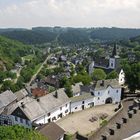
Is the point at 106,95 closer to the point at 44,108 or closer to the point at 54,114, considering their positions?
the point at 54,114

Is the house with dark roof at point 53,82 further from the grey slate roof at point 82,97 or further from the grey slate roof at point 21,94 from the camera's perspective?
the grey slate roof at point 82,97

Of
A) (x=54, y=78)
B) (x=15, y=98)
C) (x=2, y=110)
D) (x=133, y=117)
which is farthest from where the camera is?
(x=54, y=78)

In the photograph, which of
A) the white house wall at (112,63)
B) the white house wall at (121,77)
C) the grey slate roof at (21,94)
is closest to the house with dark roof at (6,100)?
the grey slate roof at (21,94)

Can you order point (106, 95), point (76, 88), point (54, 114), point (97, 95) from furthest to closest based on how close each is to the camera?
1. point (76, 88)
2. point (106, 95)
3. point (97, 95)
4. point (54, 114)

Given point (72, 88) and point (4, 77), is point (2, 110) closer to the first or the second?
point (72, 88)

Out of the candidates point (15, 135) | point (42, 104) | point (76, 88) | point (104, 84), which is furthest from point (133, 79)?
point (15, 135)

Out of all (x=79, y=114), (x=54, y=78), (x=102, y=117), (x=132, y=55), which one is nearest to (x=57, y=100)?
(x=79, y=114)
